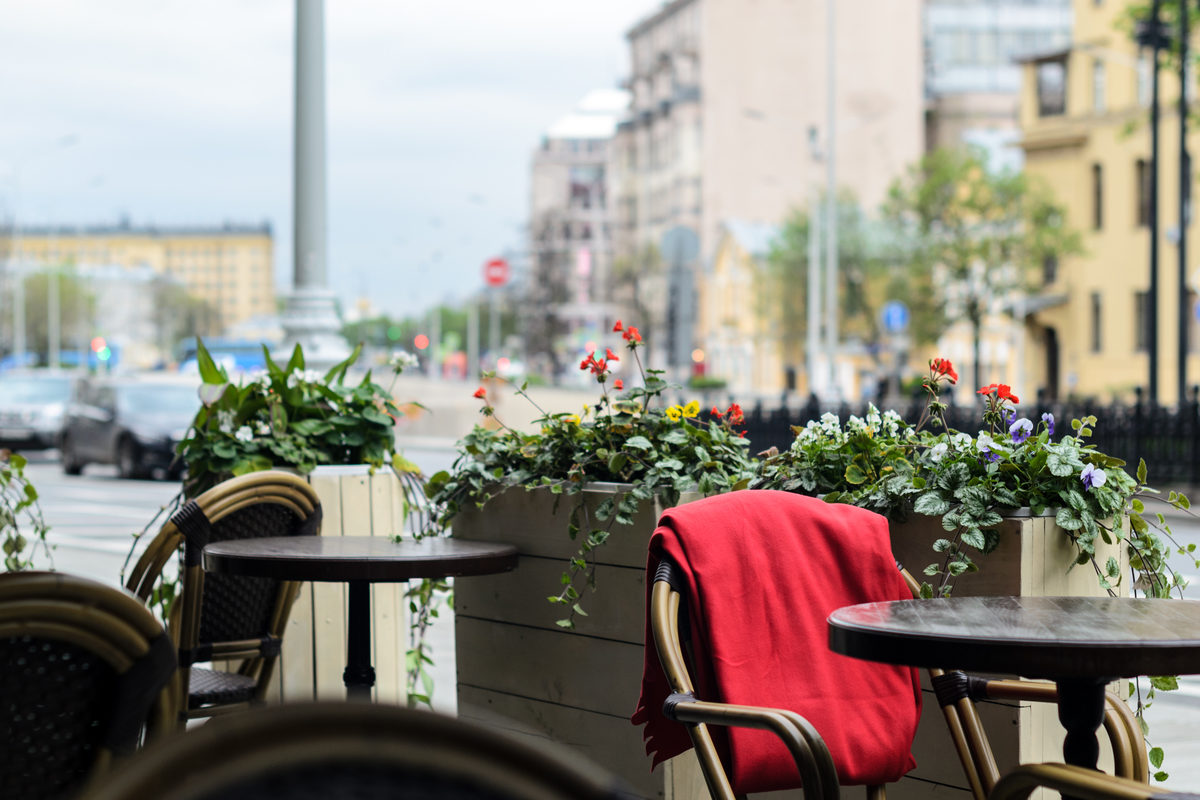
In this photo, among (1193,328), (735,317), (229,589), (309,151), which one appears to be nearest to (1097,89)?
(1193,328)

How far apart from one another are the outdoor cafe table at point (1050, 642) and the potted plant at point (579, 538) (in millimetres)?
1172

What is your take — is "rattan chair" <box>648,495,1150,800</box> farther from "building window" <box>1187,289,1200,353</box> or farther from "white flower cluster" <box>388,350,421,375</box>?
"building window" <box>1187,289,1200,353</box>

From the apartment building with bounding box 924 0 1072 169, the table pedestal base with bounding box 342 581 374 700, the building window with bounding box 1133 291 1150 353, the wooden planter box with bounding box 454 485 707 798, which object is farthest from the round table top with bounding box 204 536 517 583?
the apartment building with bounding box 924 0 1072 169

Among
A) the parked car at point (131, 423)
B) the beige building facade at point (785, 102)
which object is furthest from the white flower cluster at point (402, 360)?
the beige building facade at point (785, 102)

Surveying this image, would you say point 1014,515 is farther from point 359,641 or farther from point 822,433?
point 359,641

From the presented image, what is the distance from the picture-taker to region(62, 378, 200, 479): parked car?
23297 millimetres

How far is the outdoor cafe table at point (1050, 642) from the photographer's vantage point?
2.48m

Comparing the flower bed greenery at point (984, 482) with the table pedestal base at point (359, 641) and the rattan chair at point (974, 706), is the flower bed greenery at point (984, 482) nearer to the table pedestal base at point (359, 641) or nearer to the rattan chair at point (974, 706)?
the rattan chair at point (974, 706)

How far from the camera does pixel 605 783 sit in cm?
121

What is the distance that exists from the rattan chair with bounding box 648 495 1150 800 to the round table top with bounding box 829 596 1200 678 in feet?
0.66

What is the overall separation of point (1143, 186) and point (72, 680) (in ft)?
165

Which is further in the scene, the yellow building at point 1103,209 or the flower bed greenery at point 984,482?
the yellow building at point 1103,209

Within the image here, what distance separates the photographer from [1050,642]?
97.6 inches

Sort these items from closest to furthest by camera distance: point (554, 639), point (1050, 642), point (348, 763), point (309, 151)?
1. point (348, 763)
2. point (1050, 642)
3. point (554, 639)
4. point (309, 151)
